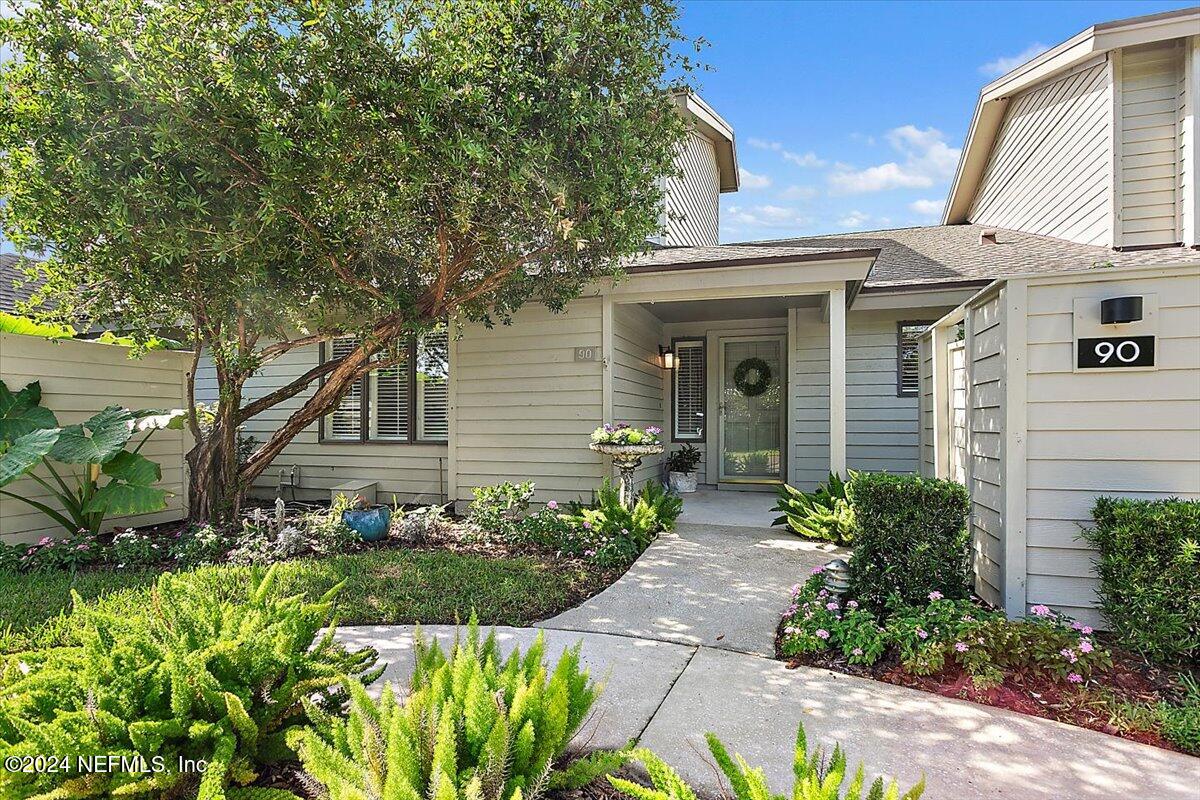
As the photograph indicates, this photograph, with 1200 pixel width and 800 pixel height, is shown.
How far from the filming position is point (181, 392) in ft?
22.6

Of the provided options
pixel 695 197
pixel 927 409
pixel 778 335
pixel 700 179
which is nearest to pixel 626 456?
pixel 927 409

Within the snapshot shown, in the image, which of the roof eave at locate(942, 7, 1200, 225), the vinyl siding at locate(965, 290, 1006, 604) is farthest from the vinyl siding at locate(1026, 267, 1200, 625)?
the roof eave at locate(942, 7, 1200, 225)

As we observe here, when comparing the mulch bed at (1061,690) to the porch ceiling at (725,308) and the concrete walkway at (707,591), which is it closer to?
A: the concrete walkway at (707,591)

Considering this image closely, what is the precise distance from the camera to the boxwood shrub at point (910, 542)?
3307 millimetres

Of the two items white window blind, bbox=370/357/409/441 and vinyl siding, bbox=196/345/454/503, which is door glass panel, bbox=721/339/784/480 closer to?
vinyl siding, bbox=196/345/454/503

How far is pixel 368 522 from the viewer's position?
570cm

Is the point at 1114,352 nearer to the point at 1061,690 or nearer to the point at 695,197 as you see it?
the point at 1061,690

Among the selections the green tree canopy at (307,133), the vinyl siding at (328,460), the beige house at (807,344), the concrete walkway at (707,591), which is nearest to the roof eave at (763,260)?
the beige house at (807,344)

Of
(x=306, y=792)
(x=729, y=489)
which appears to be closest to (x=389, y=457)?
(x=729, y=489)

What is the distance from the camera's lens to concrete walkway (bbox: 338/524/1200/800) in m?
2.01

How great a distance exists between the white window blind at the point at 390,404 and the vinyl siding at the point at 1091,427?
6.67 metres

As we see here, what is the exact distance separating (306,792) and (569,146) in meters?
4.20

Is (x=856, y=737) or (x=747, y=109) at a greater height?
(x=747, y=109)

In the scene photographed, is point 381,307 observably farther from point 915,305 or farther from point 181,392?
point 915,305
